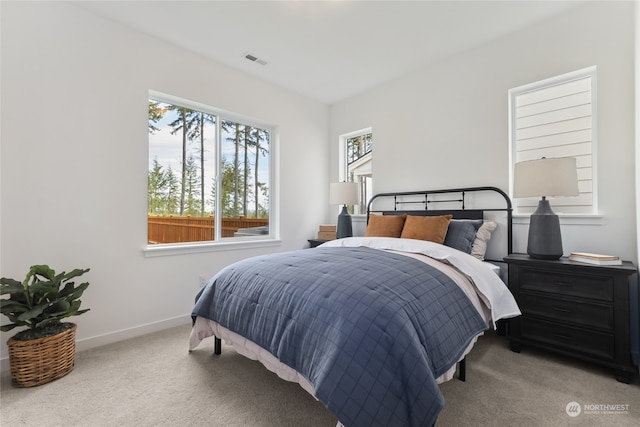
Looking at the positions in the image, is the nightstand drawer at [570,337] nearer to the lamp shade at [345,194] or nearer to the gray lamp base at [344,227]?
the gray lamp base at [344,227]

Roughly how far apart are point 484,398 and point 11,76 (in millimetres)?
3630

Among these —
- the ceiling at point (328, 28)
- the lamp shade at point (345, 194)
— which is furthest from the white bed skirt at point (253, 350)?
the ceiling at point (328, 28)

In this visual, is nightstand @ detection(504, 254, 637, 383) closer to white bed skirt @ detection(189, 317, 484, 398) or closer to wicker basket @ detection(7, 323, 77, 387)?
white bed skirt @ detection(189, 317, 484, 398)

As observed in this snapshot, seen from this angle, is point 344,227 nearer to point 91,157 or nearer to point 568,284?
point 568,284

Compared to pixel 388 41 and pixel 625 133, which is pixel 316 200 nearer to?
pixel 388 41

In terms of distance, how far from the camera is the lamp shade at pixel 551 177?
2.00 metres

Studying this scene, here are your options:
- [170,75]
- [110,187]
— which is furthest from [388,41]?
[110,187]

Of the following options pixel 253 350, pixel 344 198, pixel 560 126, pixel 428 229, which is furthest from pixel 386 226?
pixel 253 350

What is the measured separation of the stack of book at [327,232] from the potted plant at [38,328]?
262 cm

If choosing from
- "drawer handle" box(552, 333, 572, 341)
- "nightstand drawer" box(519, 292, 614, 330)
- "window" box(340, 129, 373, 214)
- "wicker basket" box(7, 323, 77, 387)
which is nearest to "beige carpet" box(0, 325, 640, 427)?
"wicker basket" box(7, 323, 77, 387)

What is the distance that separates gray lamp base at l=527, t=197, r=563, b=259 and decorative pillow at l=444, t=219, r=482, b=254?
0.46 m

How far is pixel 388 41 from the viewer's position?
2709 mm

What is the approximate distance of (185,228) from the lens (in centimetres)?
303

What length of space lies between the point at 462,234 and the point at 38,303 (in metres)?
3.14
